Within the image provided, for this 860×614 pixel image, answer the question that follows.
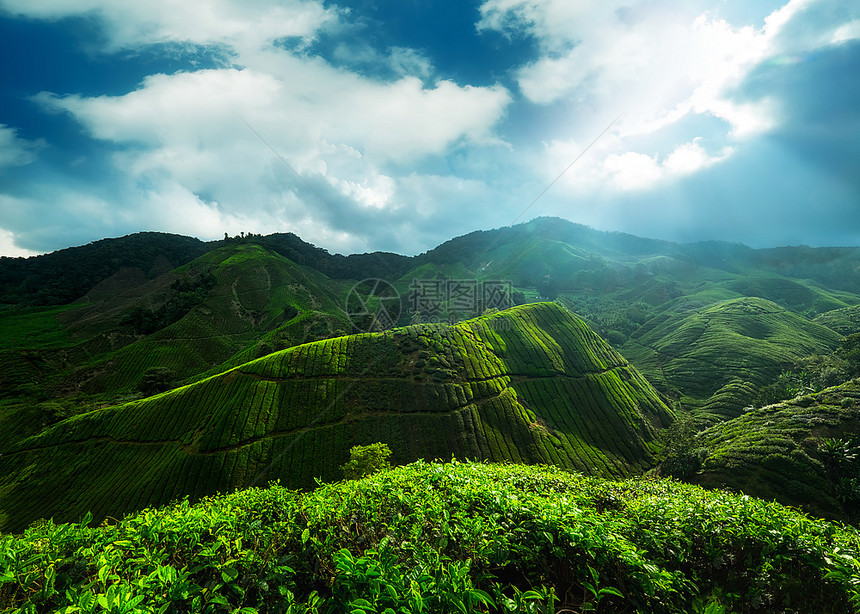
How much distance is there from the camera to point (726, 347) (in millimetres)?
137375

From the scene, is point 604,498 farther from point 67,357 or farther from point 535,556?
point 67,357

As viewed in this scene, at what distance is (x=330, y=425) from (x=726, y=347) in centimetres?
16007

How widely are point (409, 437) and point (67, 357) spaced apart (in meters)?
166

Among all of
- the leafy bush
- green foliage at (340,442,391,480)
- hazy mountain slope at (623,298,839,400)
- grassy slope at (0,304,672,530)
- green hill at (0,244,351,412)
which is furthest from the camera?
green hill at (0,244,351,412)

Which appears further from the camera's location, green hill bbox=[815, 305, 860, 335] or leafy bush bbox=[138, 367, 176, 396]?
green hill bbox=[815, 305, 860, 335]

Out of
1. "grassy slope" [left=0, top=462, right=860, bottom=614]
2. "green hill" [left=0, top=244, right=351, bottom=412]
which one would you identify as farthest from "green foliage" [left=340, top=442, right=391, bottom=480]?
"green hill" [left=0, top=244, right=351, bottom=412]

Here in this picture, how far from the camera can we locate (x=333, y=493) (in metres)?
11.7

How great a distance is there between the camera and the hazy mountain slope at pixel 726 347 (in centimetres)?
12288

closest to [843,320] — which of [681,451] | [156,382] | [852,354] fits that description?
[852,354]

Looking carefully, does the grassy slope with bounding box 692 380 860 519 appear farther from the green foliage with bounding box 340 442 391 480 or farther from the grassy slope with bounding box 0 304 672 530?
the green foliage with bounding box 340 442 391 480

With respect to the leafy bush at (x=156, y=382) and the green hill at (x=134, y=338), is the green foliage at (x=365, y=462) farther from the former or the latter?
the leafy bush at (x=156, y=382)

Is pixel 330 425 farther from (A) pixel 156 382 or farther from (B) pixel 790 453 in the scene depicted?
(A) pixel 156 382

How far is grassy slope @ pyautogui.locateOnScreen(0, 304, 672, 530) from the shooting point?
2229 inches

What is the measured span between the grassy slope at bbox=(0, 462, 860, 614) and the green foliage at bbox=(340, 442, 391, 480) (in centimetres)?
4457
